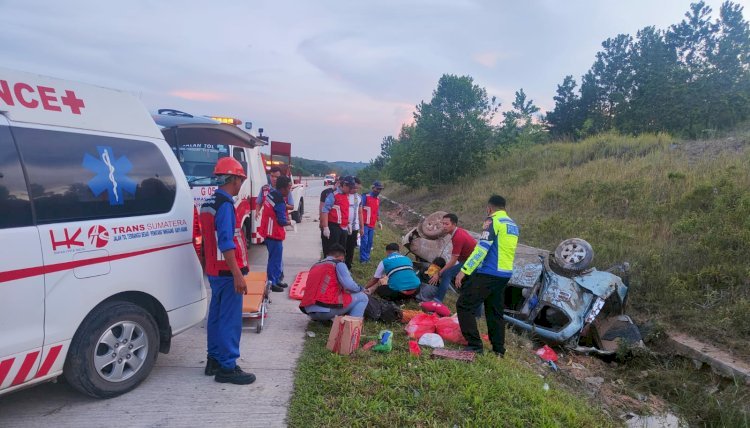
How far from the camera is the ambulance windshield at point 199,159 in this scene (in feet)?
25.7

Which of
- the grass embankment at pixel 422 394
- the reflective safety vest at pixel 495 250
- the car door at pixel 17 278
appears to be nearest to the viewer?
the car door at pixel 17 278

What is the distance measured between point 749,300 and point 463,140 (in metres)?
16.5

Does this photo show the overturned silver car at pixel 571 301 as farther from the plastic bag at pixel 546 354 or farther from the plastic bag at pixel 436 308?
the plastic bag at pixel 436 308

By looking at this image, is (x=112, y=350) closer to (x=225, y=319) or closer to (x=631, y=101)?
(x=225, y=319)

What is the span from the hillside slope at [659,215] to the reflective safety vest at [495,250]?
3.73m

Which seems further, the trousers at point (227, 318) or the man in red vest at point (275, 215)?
the man in red vest at point (275, 215)

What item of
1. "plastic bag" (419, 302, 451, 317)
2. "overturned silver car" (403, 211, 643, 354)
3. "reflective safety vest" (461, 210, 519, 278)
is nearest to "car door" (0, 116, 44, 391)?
"reflective safety vest" (461, 210, 519, 278)

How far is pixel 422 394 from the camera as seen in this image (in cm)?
374

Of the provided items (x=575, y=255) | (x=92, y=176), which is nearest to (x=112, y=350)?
(x=92, y=176)

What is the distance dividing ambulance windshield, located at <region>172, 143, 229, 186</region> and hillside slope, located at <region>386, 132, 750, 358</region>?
7.31 m

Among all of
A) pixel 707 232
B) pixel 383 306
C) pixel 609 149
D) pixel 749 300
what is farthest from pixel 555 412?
pixel 609 149

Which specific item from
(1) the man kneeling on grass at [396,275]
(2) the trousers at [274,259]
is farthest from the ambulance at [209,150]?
(1) the man kneeling on grass at [396,275]

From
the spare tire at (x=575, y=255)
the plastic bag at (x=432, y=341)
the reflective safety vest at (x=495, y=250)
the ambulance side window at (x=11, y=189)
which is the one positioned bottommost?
the plastic bag at (x=432, y=341)

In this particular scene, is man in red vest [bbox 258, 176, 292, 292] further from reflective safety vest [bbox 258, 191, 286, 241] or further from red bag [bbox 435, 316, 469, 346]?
red bag [bbox 435, 316, 469, 346]
